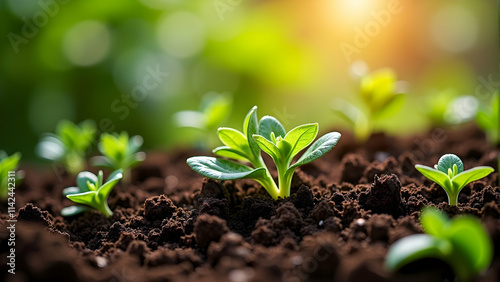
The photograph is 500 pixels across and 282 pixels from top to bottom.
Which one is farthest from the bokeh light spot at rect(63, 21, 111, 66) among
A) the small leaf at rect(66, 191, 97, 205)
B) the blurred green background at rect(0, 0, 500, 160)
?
the small leaf at rect(66, 191, 97, 205)

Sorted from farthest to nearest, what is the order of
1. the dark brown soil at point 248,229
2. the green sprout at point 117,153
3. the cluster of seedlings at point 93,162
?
the green sprout at point 117,153 → the cluster of seedlings at point 93,162 → the dark brown soil at point 248,229

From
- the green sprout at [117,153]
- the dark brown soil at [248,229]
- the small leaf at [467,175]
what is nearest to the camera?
the dark brown soil at [248,229]

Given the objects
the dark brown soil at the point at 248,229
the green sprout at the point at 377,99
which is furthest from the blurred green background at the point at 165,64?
the dark brown soil at the point at 248,229

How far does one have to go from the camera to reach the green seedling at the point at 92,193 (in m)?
1.32

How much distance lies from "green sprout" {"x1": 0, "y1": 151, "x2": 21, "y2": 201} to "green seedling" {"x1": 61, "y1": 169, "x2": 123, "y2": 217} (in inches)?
10.8

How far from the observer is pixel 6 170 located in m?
1.57

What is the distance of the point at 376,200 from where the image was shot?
1.19m

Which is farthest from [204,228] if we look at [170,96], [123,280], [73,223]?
[170,96]

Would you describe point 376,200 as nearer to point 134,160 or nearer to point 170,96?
point 134,160

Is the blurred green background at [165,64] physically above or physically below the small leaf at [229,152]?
above

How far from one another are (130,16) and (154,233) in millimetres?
2910

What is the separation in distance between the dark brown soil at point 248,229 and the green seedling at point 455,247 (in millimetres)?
32

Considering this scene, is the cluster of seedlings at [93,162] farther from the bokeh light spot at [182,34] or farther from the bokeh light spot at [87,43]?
the bokeh light spot at [182,34]

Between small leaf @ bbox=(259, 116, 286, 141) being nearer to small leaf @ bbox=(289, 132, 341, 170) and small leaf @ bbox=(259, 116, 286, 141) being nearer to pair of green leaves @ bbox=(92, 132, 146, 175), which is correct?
small leaf @ bbox=(289, 132, 341, 170)
